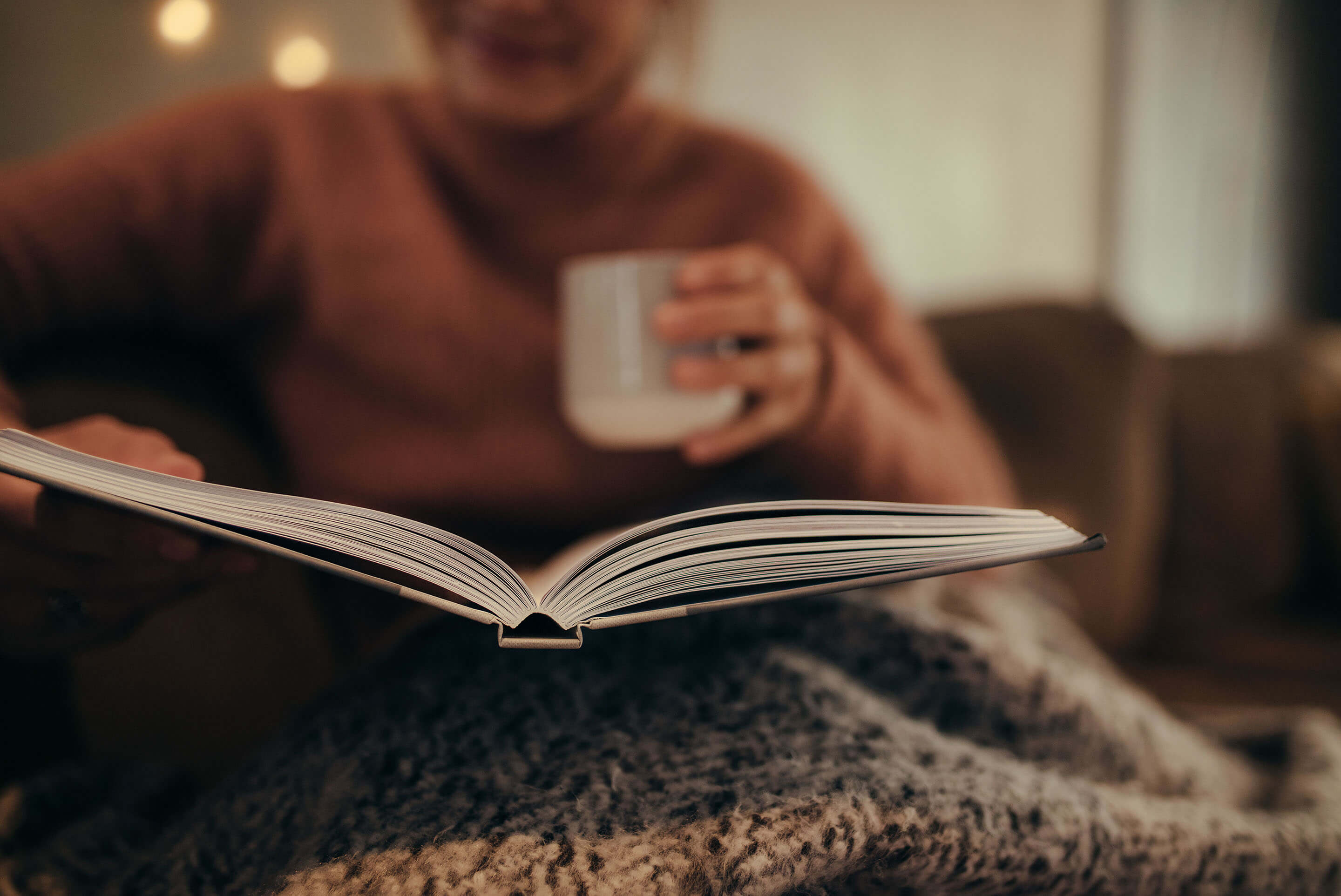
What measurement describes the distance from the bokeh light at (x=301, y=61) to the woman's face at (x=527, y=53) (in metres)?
0.40

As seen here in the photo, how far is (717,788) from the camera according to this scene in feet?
0.97

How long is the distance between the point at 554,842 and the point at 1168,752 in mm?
387

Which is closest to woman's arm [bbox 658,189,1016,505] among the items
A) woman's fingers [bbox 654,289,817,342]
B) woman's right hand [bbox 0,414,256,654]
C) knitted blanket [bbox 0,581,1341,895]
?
woman's fingers [bbox 654,289,817,342]

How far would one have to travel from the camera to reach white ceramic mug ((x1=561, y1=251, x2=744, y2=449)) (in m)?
0.48

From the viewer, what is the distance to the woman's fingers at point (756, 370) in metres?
0.48

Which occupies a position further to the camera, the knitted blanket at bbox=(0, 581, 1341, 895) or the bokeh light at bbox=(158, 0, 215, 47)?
the bokeh light at bbox=(158, 0, 215, 47)

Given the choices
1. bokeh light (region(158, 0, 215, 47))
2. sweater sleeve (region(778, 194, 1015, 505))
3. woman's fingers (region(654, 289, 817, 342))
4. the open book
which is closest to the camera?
the open book

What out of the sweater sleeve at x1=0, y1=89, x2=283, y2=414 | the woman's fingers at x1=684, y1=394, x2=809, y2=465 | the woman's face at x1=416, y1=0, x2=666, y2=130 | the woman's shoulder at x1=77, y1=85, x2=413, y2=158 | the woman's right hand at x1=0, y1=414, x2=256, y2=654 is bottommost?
the woman's right hand at x1=0, y1=414, x2=256, y2=654

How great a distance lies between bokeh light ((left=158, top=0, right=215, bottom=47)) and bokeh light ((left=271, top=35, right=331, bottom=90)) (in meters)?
0.09

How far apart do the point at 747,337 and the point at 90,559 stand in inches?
14.8

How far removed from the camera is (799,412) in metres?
0.56

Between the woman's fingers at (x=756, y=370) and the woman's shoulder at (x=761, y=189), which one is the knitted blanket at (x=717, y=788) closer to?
the woman's fingers at (x=756, y=370)

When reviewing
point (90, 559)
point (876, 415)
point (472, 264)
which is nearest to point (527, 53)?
point (472, 264)

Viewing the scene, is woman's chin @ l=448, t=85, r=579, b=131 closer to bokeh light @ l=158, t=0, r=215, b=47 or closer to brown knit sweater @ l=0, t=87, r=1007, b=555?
brown knit sweater @ l=0, t=87, r=1007, b=555
